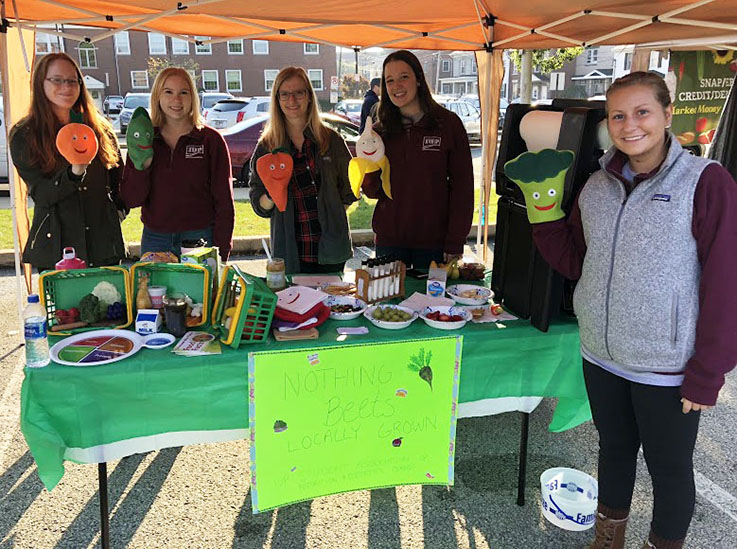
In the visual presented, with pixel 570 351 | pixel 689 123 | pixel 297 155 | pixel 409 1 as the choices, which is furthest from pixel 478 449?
pixel 689 123

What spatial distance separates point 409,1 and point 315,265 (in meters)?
1.58

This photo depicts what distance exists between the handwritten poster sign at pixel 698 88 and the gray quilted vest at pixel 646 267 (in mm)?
4134

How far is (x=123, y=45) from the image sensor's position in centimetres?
3297

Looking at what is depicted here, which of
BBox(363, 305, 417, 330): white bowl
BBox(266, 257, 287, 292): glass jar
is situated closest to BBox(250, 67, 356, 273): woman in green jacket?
BBox(266, 257, 287, 292): glass jar

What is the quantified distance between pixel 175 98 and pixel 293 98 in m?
0.58

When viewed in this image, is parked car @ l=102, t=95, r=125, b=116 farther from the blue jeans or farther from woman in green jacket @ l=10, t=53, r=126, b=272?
the blue jeans

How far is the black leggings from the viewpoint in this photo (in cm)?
164

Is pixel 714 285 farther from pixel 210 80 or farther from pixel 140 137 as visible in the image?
pixel 210 80

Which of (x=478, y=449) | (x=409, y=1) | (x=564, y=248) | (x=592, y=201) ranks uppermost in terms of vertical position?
(x=409, y=1)

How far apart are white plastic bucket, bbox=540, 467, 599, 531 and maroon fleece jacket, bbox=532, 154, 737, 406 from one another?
826 millimetres

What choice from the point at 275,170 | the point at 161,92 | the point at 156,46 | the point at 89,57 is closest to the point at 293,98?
the point at 275,170

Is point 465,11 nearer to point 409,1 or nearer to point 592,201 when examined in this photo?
point 409,1

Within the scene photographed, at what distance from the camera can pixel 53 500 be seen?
2334mm

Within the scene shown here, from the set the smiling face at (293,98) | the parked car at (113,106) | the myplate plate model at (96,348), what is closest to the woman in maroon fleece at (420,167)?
the smiling face at (293,98)
